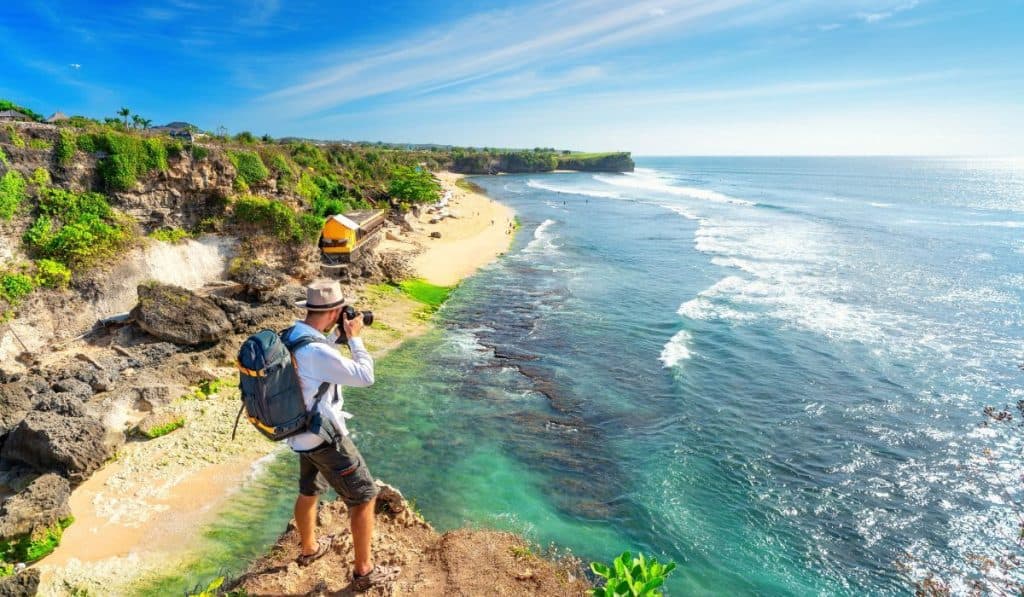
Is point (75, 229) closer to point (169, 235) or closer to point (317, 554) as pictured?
point (169, 235)

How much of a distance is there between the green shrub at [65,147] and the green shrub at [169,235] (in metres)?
3.22

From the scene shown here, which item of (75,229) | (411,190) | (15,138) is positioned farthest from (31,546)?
(411,190)

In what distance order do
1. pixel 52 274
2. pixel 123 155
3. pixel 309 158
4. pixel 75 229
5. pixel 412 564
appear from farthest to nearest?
pixel 309 158, pixel 123 155, pixel 75 229, pixel 52 274, pixel 412 564

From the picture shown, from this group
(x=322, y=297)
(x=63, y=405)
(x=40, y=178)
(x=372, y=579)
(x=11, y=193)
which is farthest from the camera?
(x=40, y=178)

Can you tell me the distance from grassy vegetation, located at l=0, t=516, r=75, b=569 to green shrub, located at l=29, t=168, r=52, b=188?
41.5ft

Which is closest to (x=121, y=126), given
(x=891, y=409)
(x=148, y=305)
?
(x=148, y=305)

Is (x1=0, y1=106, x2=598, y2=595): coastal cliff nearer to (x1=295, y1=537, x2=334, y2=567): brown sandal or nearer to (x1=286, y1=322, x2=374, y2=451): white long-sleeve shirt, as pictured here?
(x1=295, y1=537, x2=334, y2=567): brown sandal

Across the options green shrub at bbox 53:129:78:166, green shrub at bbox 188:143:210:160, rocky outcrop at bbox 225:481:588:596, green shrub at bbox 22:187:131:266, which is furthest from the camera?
green shrub at bbox 188:143:210:160

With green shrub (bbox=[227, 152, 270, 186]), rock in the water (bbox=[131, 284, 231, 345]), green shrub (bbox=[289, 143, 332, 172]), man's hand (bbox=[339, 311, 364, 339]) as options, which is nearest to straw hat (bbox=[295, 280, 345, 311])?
man's hand (bbox=[339, 311, 364, 339])

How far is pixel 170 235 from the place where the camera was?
19.2 m

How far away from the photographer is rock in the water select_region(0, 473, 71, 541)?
8344mm

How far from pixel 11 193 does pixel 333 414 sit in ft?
56.9

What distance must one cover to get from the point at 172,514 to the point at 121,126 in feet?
58.8

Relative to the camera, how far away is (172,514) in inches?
376
